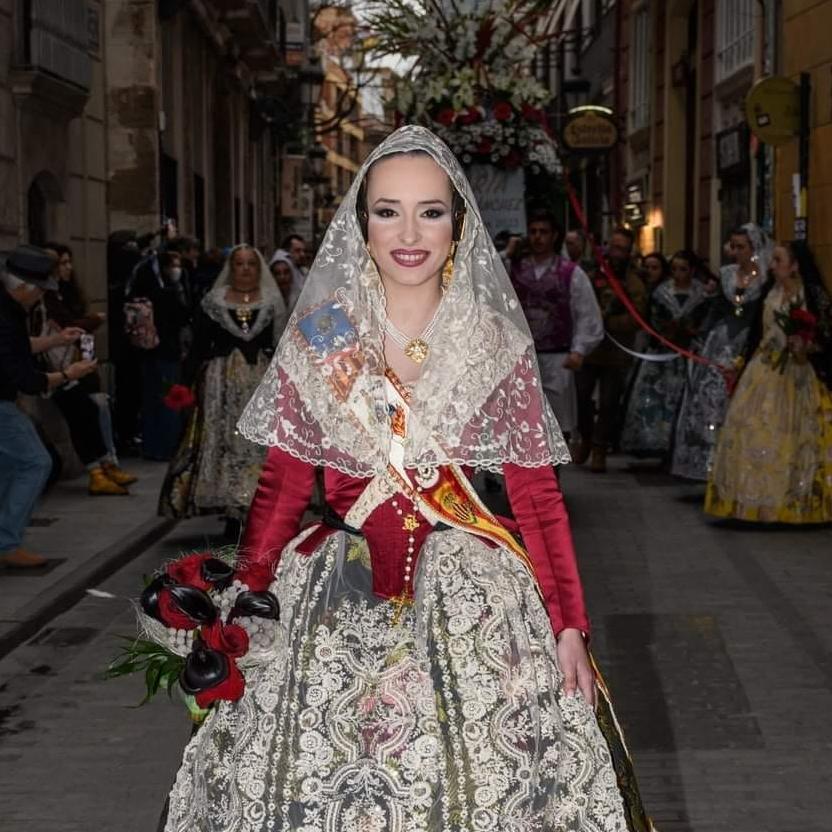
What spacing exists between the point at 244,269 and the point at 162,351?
5.24 meters

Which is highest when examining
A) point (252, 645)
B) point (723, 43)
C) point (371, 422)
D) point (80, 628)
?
point (723, 43)

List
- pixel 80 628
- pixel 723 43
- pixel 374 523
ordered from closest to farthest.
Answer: pixel 374 523 < pixel 80 628 < pixel 723 43

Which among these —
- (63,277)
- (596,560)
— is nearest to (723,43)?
(63,277)

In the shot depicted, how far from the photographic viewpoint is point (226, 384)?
10648mm

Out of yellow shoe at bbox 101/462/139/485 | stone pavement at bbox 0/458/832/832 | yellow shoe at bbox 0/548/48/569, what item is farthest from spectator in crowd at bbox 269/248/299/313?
yellow shoe at bbox 0/548/48/569

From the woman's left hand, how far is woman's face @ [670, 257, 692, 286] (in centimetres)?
1101

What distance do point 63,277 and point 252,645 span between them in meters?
10.2

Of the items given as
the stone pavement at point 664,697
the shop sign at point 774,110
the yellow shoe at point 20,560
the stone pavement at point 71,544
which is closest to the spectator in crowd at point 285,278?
the stone pavement at point 71,544

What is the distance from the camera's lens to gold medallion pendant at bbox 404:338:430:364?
3.69 metres

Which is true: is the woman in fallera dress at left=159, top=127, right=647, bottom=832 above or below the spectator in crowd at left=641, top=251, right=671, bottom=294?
below

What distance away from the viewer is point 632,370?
15.3 metres

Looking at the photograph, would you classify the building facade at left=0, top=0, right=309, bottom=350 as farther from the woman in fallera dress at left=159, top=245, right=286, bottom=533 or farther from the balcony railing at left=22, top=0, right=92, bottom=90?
the woman in fallera dress at left=159, top=245, right=286, bottom=533

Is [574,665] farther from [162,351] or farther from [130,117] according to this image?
[130,117]

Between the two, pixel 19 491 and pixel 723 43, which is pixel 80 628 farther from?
pixel 723 43
